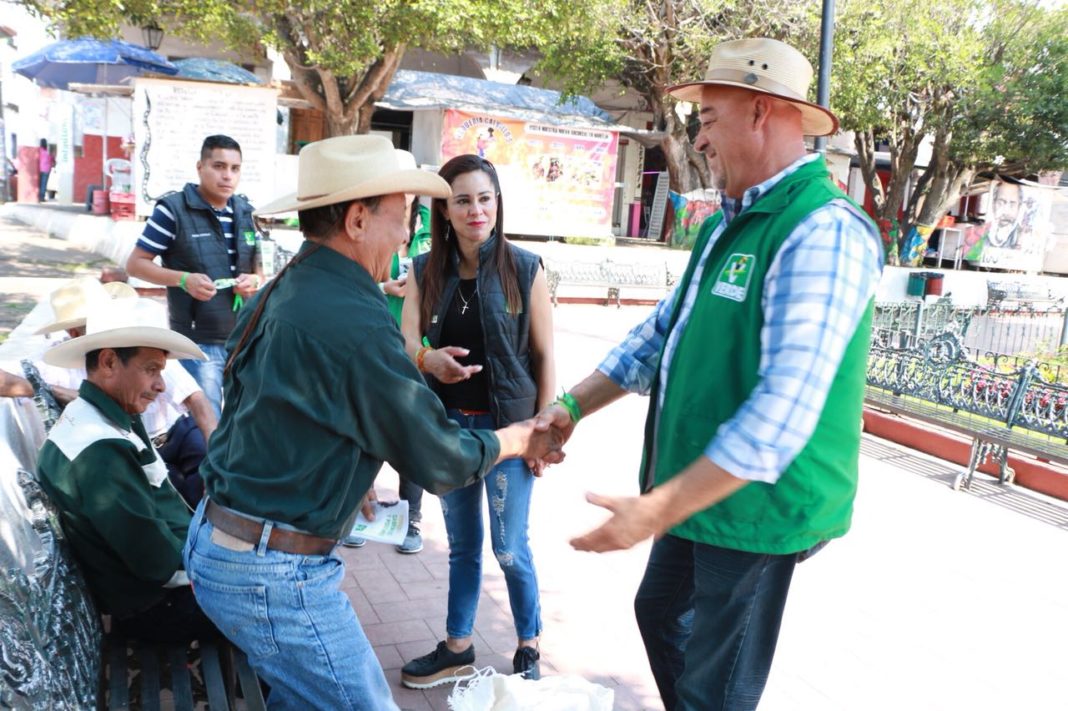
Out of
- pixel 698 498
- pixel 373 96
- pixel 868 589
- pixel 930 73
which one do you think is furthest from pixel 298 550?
pixel 930 73

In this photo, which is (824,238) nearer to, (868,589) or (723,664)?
(723,664)

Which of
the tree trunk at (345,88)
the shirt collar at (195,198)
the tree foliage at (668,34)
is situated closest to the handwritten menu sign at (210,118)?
the tree trunk at (345,88)

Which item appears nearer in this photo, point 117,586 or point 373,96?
point 117,586

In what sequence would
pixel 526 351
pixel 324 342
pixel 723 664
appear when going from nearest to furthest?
pixel 324 342 < pixel 723 664 < pixel 526 351

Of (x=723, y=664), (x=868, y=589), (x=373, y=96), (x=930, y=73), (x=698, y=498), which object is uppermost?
(x=930, y=73)

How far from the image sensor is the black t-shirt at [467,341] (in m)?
3.57

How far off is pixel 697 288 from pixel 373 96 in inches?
623

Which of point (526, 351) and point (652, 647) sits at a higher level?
point (526, 351)

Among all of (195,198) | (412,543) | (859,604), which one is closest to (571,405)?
(412,543)

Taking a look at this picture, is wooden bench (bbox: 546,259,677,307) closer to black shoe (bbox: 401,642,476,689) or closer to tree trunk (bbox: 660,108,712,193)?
tree trunk (bbox: 660,108,712,193)

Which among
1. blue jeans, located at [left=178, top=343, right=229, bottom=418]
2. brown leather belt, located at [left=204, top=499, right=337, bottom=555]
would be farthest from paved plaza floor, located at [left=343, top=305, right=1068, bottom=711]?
brown leather belt, located at [left=204, top=499, right=337, bottom=555]

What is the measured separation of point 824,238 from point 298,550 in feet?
4.62

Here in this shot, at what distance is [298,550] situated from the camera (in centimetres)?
215

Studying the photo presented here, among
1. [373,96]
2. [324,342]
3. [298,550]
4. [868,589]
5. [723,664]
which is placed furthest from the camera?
[373,96]
